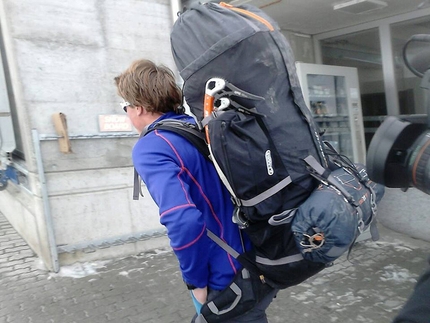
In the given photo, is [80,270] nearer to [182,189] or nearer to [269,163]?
[182,189]

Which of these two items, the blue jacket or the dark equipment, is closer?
the dark equipment

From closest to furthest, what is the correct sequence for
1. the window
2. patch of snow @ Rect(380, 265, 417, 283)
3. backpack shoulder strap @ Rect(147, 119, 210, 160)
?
backpack shoulder strap @ Rect(147, 119, 210, 160) → patch of snow @ Rect(380, 265, 417, 283) → the window

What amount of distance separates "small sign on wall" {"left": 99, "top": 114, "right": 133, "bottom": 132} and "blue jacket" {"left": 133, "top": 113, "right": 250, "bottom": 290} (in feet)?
10.9

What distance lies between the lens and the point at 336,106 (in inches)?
224

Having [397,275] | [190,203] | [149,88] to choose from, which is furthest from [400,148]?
[397,275]

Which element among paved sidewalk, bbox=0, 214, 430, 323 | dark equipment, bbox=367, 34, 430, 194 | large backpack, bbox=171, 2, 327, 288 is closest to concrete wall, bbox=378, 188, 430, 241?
paved sidewalk, bbox=0, 214, 430, 323

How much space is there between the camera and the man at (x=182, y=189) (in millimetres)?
1604

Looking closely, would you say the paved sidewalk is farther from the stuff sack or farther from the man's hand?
the stuff sack

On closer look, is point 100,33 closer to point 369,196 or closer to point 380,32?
point 380,32

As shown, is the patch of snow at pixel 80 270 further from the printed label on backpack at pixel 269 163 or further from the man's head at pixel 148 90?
the printed label on backpack at pixel 269 163

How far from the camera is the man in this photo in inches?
63.1

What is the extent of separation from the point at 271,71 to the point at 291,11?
376 cm

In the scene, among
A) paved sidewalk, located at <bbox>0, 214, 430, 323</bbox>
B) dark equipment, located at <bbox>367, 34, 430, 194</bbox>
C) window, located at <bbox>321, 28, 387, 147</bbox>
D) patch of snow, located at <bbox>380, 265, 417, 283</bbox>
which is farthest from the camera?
window, located at <bbox>321, 28, 387, 147</bbox>

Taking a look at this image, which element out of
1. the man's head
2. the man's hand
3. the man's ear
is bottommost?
the man's hand
